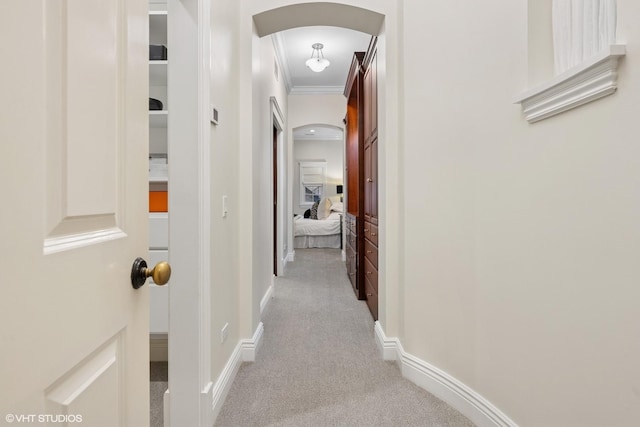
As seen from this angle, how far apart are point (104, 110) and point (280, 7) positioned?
2147mm

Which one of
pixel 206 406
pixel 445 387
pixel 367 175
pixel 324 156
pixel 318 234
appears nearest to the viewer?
pixel 206 406

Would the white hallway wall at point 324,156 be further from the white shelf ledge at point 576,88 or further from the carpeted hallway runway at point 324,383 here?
the white shelf ledge at point 576,88

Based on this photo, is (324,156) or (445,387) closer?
(445,387)

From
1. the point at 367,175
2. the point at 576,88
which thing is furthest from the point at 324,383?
the point at 367,175

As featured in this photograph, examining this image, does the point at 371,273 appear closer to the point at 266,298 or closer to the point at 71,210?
the point at 266,298

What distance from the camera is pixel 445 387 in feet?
6.20

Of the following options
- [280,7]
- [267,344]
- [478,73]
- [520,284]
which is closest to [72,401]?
[520,284]

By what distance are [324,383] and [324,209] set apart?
297 inches

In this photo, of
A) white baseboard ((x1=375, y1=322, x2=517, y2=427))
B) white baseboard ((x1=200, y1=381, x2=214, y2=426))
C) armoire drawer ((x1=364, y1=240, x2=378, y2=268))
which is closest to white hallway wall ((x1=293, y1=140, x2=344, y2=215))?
armoire drawer ((x1=364, y1=240, x2=378, y2=268))

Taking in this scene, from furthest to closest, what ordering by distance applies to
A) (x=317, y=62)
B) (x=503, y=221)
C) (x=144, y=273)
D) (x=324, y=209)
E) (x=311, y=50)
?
(x=324, y=209) < (x=311, y=50) < (x=317, y=62) < (x=503, y=221) < (x=144, y=273)

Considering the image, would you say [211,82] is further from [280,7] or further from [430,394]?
[430,394]

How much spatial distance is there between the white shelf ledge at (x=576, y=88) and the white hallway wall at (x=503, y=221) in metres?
0.03

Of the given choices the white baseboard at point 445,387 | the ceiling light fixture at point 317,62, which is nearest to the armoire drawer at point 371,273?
the white baseboard at point 445,387

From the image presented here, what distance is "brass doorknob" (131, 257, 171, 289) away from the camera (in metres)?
0.75
